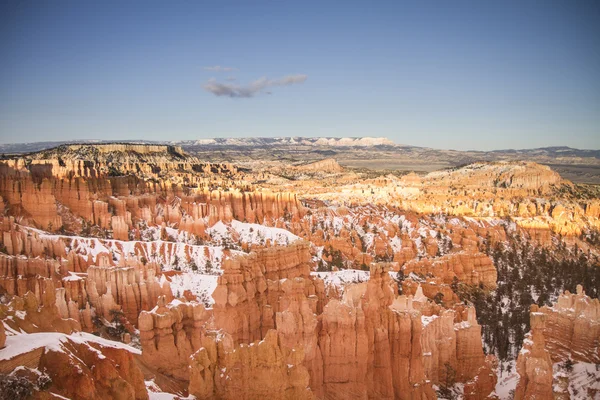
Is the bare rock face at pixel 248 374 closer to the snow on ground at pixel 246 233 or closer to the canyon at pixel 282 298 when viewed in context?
the canyon at pixel 282 298

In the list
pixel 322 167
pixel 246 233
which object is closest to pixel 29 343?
pixel 246 233

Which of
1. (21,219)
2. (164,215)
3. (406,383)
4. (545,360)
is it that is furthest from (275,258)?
(164,215)

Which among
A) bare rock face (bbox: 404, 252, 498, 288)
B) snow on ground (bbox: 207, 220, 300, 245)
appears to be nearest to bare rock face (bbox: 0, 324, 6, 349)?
bare rock face (bbox: 404, 252, 498, 288)

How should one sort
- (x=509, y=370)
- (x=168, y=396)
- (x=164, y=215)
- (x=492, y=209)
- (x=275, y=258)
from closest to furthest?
(x=168, y=396), (x=509, y=370), (x=275, y=258), (x=164, y=215), (x=492, y=209)

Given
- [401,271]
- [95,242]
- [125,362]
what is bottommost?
[401,271]

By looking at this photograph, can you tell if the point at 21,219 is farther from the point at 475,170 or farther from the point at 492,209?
the point at 475,170

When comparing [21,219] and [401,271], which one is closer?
[401,271]

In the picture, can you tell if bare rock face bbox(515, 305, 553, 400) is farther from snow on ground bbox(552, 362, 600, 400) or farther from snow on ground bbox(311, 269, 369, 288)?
snow on ground bbox(311, 269, 369, 288)

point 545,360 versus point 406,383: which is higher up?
point 545,360
